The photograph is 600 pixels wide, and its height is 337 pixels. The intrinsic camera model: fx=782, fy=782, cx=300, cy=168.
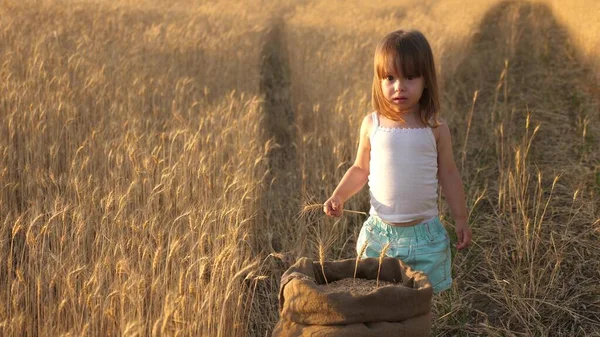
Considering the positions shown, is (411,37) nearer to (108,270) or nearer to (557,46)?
(108,270)

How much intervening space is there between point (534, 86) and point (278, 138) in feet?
10.3

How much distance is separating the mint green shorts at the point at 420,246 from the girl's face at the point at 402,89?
40cm

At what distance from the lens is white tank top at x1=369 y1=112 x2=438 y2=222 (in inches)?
99.2

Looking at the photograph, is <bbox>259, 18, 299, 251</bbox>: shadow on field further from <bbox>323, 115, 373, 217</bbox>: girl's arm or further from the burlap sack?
the burlap sack

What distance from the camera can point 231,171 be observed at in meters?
4.11

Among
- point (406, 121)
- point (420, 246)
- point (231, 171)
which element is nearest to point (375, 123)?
point (406, 121)

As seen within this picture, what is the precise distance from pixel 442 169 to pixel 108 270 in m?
1.17

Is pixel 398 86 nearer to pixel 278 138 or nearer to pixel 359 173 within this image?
pixel 359 173

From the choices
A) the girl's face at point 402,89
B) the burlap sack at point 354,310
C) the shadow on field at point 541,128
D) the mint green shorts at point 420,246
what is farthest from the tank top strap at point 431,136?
the shadow on field at point 541,128

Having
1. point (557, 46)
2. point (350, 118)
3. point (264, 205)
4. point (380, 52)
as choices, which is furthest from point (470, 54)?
point (380, 52)

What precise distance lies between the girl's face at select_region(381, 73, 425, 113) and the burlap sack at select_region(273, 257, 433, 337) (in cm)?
64

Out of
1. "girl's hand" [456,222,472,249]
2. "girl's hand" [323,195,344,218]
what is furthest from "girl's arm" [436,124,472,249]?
"girl's hand" [323,195,344,218]

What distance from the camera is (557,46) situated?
10492 mm

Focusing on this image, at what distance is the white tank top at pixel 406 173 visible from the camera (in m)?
2.52
